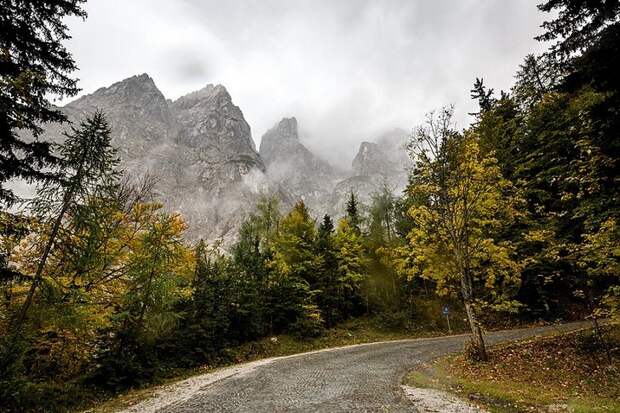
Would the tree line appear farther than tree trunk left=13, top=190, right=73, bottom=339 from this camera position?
No

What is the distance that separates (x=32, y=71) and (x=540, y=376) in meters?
17.4

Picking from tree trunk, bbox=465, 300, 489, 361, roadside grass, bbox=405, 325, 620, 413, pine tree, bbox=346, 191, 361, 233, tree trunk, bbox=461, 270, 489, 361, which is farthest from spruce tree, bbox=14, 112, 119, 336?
pine tree, bbox=346, 191, 361, 233

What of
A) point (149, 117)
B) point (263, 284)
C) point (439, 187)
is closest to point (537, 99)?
point (439, 187)

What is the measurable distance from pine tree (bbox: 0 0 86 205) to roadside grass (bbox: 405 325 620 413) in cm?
1338

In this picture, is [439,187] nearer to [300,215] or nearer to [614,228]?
[614,228]

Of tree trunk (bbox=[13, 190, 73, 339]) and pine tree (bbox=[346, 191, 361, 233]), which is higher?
pine tree (bbox=[346, 191, 361, 233])

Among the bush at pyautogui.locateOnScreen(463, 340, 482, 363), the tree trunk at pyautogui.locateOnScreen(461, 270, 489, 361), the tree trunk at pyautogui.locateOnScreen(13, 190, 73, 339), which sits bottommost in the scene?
the bush at pyautogui.locateOnScreen(463, 340, 482, 363)

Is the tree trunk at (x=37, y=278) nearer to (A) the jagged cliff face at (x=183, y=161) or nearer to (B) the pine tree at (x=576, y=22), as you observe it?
(B) the pine tree at (x=576, y=22)

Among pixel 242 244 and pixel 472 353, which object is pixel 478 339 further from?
pixel 242 244

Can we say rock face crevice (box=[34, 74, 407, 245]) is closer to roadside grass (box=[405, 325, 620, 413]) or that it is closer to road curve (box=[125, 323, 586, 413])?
road curve (box=[125, 323, 586, 413])

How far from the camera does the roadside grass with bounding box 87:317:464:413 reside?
1123 cm

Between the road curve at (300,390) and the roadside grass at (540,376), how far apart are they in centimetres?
165

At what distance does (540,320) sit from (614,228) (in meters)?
17.4

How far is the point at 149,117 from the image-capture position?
192m
